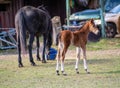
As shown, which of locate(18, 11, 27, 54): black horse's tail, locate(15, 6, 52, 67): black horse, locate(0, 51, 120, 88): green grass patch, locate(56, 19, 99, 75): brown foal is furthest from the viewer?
locate(15, 6, 52, 67): black horse

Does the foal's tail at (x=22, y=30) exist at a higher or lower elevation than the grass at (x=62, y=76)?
higher

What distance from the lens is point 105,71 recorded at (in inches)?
507

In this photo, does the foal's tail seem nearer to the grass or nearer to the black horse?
the black horse

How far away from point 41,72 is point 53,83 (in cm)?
206

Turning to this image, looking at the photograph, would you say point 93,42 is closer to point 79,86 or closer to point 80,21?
point 80,21

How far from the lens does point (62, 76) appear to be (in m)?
12.1

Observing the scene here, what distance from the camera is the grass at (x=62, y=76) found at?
10852mm

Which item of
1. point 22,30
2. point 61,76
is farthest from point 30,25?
point 61,76

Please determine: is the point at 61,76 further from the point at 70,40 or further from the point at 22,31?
the point at 22,31

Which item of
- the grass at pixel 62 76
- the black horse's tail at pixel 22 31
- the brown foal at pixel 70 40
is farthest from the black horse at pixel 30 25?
the brown foal at pixel 70 40

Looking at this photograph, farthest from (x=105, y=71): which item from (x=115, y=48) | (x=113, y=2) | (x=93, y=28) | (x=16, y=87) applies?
(x=113, y=2)

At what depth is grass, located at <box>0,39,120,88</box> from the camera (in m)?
10.9

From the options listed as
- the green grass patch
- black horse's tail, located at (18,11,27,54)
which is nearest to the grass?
the green grass patch

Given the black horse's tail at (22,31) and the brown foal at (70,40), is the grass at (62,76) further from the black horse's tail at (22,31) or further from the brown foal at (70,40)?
the black horse's tail at (22,31)
